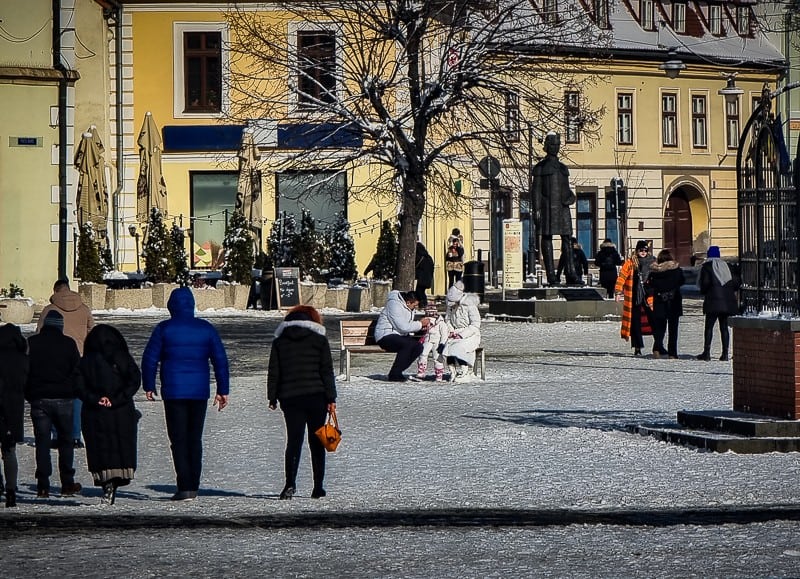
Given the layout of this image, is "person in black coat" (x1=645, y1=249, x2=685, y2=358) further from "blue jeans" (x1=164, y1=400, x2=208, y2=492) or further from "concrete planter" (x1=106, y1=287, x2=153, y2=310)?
"concrete planter" (x1=106, y1=287, x2=153, y2=310)

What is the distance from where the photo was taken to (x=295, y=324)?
40.9ft

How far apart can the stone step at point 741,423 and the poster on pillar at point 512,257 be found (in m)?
22.4

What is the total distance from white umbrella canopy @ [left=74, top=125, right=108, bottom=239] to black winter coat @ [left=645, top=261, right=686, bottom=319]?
16.6 metres

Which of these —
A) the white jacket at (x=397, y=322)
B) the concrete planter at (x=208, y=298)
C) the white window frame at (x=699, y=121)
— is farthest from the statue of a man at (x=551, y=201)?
the white window frame at (x=699, y=121)

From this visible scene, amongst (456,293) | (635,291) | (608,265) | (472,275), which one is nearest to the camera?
(456,293)

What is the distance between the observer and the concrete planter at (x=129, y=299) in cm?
3616

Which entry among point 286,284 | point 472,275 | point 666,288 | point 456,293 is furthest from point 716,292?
point 472,275

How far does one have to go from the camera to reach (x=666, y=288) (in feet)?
82.1

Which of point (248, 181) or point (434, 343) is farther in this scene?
point (248, 181)

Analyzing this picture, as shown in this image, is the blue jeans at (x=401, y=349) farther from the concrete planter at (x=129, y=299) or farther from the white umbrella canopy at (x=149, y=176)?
the white umbrella canopy at (x=149, y=176)

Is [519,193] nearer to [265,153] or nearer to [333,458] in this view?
[265,153]

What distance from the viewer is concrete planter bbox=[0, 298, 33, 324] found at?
32906 millimetres

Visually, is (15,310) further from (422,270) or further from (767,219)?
(767,219)

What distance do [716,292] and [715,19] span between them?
1550 inches
